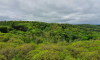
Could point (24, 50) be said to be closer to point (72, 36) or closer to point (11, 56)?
point (11, 56)

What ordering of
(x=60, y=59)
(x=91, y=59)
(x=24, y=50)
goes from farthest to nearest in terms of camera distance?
1. (x=24, y=50)
2. (x=60, y=59)
3. (x=91, y=59)

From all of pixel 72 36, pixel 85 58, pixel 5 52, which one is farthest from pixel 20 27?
pixel 85 58

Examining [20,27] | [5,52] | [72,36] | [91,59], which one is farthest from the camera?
[20,27]

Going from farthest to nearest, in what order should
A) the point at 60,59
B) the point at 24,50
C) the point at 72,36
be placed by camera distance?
the point at 72,36
the point at 24,50
the point at 60,59

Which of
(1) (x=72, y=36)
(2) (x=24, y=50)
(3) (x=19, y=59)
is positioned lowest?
(1) (x=72, y=36)

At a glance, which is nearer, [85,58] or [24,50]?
[85,58]

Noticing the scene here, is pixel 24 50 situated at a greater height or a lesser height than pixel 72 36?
greater

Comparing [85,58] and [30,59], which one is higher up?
[85,58]

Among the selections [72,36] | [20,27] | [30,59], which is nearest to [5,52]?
[30,59]

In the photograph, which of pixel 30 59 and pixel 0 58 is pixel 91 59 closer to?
pixel 30 59
